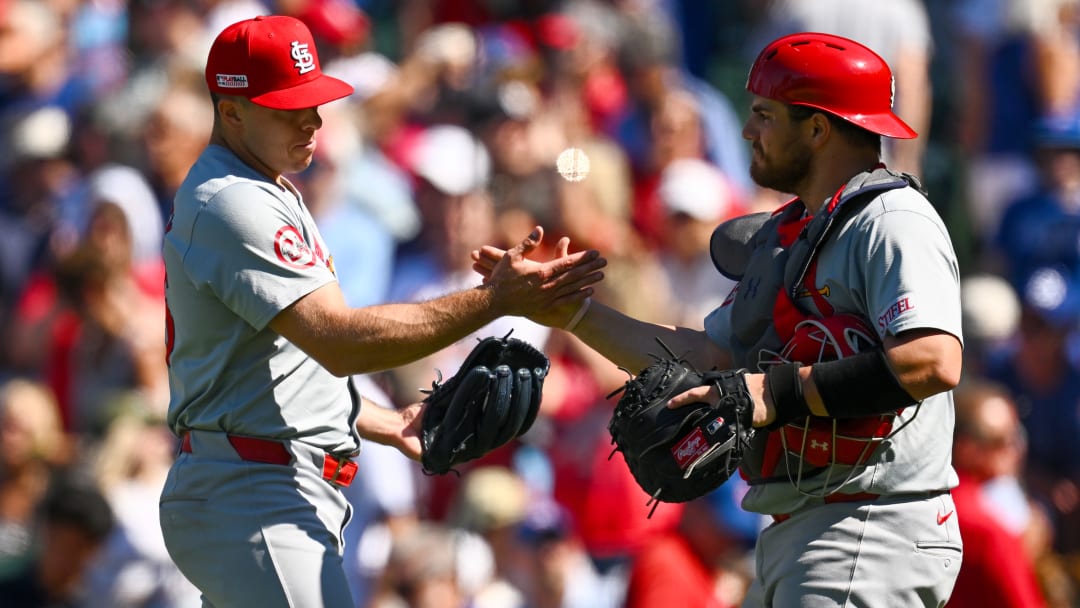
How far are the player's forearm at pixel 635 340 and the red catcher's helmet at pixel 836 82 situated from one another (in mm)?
807

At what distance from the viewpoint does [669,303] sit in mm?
8156

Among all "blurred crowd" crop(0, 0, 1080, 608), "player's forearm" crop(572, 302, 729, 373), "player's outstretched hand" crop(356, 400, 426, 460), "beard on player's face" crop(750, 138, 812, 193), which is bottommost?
"blurred crowd" crop(0, 0, 1080, 608)

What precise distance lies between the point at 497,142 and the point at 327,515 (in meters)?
4.57

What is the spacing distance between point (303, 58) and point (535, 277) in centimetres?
88

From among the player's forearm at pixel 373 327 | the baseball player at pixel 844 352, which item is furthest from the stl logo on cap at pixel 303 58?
the baseball player at pixel 844 352

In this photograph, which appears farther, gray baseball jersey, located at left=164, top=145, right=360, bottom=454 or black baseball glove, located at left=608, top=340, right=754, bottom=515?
gray baseball jersey, located at left=164, top=145, right=360, bottom=454

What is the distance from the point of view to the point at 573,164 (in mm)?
8578

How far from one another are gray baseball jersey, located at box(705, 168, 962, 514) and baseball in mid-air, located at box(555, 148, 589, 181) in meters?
4.07

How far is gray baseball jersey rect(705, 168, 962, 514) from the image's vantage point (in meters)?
4.03

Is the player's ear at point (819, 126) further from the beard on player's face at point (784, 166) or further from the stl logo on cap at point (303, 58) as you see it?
the stl logo on cap at point (303, 58)

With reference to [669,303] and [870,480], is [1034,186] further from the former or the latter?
[870,480]

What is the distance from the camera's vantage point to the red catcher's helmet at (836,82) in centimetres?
436

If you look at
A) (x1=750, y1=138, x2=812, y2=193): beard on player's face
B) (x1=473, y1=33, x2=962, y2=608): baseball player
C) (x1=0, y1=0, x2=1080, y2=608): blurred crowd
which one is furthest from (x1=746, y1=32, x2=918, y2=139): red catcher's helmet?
(x1=0, y1=0, x2=1080, y2=608): blurred crowd

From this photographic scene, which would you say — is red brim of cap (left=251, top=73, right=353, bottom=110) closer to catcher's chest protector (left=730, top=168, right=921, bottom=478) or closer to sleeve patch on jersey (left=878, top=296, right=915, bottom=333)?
catcher's chest protector (left=730, top=168, right=921, bottom=478)
